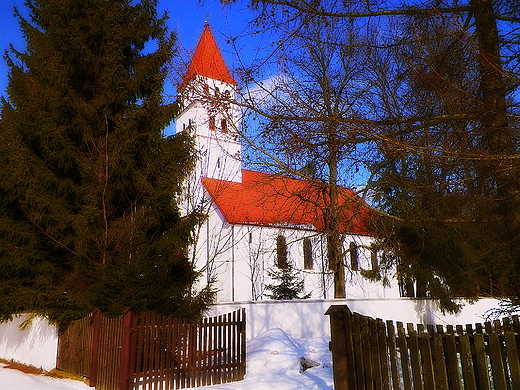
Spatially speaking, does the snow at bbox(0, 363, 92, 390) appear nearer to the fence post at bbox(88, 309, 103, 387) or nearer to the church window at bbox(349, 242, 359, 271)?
the fence post at bbox(88, 309, 103, 387)

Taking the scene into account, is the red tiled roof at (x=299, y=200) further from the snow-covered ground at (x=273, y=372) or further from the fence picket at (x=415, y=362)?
the snow-covered ground at (x=273, y=372)

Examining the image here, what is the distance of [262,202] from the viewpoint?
621cm

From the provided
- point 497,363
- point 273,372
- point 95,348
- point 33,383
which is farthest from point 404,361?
point 33,383

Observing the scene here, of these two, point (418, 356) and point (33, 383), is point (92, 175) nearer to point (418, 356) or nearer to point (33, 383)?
point (33, 383)

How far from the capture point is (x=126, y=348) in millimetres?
7016

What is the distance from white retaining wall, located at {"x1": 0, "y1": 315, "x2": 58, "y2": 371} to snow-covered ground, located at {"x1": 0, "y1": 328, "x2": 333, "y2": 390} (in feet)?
1.72

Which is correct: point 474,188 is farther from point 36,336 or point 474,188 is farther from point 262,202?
point 36,336

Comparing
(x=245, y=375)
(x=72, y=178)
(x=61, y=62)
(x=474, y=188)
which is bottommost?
(x=245, y=375)

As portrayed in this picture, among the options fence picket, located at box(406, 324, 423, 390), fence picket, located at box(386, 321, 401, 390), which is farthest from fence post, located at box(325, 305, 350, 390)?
fence picket, located at box(406, 324, 423, 390)

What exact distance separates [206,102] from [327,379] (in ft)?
17.6

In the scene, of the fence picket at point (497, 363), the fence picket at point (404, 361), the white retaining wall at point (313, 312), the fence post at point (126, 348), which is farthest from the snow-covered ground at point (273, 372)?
the fence picket at point (497, 363)

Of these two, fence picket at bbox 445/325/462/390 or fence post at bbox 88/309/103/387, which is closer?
fence picket at bbox 445/325/462/390

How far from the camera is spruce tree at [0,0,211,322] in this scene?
360 inches

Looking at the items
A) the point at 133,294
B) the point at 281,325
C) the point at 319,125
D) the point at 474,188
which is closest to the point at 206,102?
the point at 319,125
